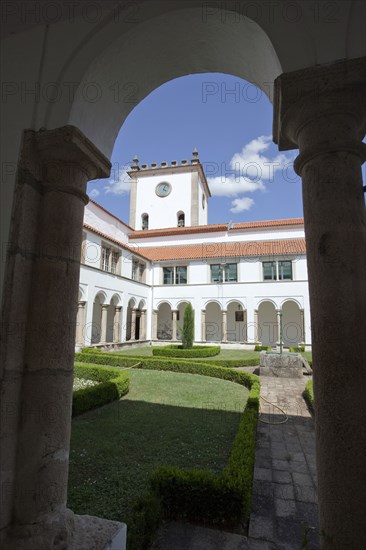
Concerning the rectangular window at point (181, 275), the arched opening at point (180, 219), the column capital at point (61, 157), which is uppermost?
the arched opening at point (180, 219)

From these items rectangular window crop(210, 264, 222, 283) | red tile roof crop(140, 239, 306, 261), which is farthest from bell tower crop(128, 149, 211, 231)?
rectangular window crop(210, 264, 222, 283)

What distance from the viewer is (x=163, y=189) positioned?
1448 inches

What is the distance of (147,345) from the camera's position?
85.5ft

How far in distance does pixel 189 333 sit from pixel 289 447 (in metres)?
15.4

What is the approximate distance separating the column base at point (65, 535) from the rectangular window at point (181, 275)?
2476 cm

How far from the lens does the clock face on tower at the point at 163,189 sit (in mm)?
36438

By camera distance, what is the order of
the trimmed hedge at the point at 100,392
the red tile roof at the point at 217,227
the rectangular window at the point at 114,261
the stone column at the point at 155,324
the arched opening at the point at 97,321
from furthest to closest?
the stone column at the point at 155,324 < the red tile roof at the point at 217,227 < the rectangular window at the point at 114,261 < the arched opening at the point at 97,321 < the trimmed hedge at the point at 100,392

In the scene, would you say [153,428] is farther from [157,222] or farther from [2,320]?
[157,222]

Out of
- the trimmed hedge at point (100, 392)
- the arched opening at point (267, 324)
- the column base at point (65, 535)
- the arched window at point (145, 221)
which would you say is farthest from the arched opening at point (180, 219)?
the column base at point (65, 535)

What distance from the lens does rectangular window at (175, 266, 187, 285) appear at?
27.0 meters

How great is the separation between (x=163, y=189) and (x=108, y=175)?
35.3m

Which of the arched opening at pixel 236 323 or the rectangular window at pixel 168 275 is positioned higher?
the rectangular window at pixel 168 275

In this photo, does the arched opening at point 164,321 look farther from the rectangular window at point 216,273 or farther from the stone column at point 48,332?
the stone column at point 48,332

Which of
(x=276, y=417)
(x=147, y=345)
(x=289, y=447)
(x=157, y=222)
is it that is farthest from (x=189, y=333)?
(x=157, y=222)
